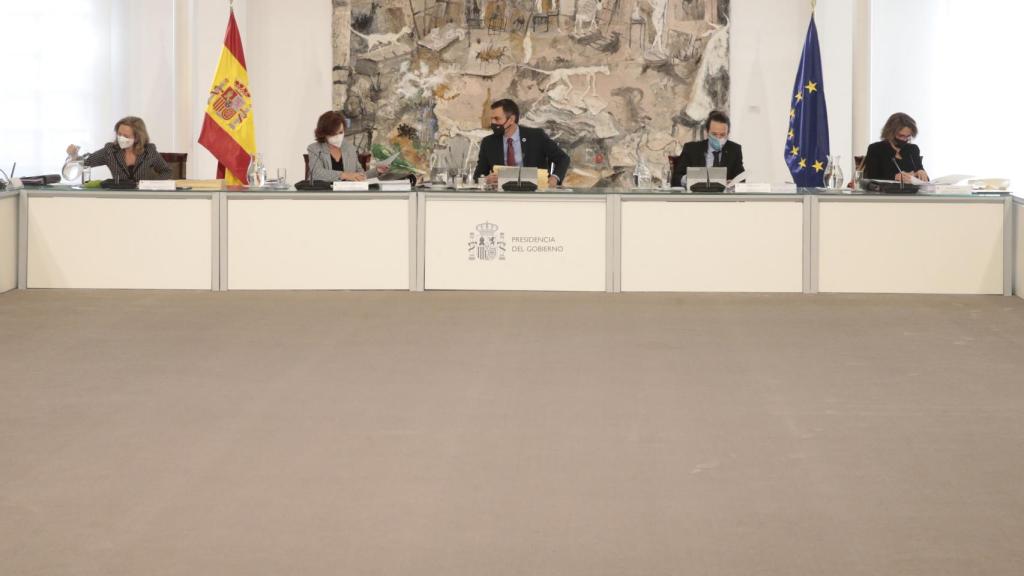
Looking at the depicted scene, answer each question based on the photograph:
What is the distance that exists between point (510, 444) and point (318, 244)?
4549 millimetres

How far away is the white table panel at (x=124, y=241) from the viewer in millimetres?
8953

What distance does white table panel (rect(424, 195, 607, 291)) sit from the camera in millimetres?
8914

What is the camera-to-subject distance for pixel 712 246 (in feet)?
29.2

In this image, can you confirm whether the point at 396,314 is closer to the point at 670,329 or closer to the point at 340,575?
the point at 670,329

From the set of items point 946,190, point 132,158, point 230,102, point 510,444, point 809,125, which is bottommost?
point 510,444

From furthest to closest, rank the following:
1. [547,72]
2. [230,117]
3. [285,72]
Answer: [285,72], [547,72], [230,117]

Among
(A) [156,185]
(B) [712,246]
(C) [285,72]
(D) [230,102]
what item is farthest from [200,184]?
(C) [285,72]

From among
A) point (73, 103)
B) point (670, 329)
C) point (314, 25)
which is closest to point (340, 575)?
point (670, 329)

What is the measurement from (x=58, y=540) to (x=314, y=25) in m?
9.69

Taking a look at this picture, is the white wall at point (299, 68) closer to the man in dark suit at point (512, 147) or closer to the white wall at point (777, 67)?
the white wall at point (777, 67)

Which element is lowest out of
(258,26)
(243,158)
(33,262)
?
(33,262)

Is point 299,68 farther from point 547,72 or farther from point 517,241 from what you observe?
point 517,241

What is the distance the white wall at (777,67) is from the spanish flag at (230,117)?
4359 millimetres

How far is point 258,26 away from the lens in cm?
1277
